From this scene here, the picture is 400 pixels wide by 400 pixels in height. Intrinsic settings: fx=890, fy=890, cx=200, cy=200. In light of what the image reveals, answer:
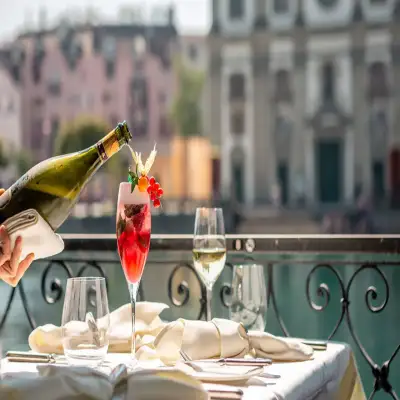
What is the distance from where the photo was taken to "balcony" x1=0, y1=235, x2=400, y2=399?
2.17 metres

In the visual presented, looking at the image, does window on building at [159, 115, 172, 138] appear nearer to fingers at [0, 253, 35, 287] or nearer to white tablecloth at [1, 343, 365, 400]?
white tablecloth at [1, 343, 365, 400]

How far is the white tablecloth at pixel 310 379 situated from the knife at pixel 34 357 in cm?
2

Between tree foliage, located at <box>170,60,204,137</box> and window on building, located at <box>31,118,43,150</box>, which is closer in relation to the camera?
tree foliage, located at <box>170,60,204,137</box>

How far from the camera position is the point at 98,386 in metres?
0.97

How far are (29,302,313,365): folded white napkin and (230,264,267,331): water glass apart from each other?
0.06 metres

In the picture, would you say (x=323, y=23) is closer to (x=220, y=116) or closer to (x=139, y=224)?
(x=220, y=116)

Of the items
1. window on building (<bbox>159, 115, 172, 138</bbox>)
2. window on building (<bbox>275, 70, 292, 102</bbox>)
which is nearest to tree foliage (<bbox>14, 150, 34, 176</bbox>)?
window on building (<bbox>159, 115, 172, 138</bbox>)

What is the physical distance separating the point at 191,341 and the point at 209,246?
297mm

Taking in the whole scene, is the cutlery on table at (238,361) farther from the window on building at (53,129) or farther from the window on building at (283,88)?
the window on building at (53,129)

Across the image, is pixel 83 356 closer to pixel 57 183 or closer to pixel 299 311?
pixel 57 183

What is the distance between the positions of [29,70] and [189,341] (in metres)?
41.3

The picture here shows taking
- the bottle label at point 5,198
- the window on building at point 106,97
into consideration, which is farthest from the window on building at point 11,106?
the bottle label at point 5,198

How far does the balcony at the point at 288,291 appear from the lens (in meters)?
2.17

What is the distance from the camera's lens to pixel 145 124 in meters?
40.3
